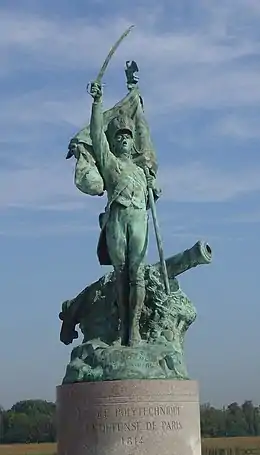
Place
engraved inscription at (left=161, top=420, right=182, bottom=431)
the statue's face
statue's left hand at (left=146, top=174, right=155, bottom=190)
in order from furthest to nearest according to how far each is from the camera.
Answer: statue's left hand at (left=146, top=174, right=155, bottom=190) < the statue's face < engraved inscription at (left=161, top=420, right=182, bottom=431)

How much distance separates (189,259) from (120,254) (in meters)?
1.35

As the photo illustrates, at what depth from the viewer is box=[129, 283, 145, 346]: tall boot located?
1280cm

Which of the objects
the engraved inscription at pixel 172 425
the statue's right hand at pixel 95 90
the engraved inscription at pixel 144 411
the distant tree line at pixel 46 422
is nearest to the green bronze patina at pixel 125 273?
the statue's right hand at pixel 95 90

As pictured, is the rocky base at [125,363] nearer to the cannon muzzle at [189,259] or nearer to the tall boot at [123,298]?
the tall boot at [123,298]

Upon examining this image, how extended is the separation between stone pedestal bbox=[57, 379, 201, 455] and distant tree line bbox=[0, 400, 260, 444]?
32.6 m

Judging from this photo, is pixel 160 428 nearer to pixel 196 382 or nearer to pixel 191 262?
pixel 196 382

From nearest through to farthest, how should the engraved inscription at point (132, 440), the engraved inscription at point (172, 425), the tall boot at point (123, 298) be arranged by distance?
the engraved inscription at point (132, 440)
the engraved inscription at point (172, 425)
the tall boot at point (123, 298)

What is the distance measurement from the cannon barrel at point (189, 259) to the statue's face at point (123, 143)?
5.04 ft

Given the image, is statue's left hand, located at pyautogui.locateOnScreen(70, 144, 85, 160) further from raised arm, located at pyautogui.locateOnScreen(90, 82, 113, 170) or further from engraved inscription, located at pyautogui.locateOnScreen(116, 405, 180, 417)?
engraved inscription, located at pyautogui.locateOnScreen(116, 405, 180, 417)

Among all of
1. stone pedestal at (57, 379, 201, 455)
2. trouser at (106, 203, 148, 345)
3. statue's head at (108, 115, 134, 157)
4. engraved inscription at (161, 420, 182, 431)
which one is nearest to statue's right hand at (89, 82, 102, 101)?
statue's head at (108, 115, 134, 157)

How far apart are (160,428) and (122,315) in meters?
1.61

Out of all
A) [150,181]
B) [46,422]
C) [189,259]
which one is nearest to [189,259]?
[189,259]

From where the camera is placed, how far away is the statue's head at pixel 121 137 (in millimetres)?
13336

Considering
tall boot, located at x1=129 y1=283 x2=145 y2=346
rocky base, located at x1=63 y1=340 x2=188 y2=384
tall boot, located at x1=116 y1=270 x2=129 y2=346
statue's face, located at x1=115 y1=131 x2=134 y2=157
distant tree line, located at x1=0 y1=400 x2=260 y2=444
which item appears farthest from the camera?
distant tree line, located at x1=0 y1=400 x2=260 y2=444
